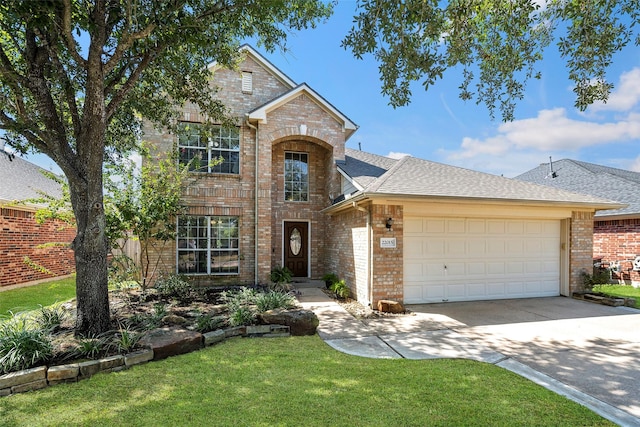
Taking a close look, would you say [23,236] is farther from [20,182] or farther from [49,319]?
[49,319]

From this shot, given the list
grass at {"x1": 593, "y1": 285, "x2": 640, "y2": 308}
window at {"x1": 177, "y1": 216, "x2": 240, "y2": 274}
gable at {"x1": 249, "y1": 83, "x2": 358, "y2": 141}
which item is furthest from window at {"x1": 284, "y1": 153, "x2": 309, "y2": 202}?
grass at {"x1": 593, "y1": 285, "x2": 640, "y2": 308}

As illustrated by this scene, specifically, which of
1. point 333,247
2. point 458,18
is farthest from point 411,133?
point 458,18

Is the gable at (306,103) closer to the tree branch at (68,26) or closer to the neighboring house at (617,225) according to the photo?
the tree branch at (68,26)

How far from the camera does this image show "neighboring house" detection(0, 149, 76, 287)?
32.8ft

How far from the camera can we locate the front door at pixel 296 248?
38.9 ft

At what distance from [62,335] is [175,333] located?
1705 mm

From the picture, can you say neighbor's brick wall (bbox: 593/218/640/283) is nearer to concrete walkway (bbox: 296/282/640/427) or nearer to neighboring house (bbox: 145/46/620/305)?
neighboring house (bbox: 145/46/620/305)

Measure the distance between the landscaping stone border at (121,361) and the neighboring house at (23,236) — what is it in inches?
236

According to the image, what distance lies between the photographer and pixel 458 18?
4.89 metres

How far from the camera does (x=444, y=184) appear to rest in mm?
8906

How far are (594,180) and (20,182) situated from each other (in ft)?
82.3

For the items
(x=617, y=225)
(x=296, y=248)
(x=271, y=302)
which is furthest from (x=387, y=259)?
(x=617, y=225)

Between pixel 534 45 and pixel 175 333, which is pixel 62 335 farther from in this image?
pixel 534 45

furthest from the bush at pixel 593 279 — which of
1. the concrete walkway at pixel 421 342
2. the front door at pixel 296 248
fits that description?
the front door at pixel 296 248
